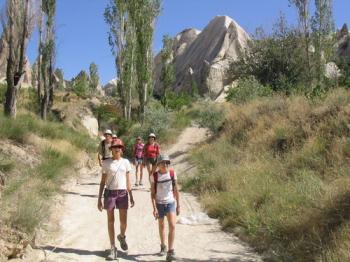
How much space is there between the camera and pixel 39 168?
1424 centimetres

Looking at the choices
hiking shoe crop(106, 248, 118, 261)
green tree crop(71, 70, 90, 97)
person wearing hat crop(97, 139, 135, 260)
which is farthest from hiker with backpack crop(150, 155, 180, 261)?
green tree crop(71, 70, 90, 97)

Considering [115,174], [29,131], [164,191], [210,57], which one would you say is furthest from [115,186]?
[210,57]

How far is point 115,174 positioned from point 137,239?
1843 millimetres

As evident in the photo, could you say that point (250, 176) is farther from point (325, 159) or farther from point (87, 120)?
point (87, 120)

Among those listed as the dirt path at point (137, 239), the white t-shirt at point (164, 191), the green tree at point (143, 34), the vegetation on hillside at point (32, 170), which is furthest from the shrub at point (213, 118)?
the white t-shirt at point (164, 191)

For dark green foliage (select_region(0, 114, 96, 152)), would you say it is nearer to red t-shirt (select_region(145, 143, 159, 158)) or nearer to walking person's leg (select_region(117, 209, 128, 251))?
red t-shirt (select_region(145, 143, 159, 158))

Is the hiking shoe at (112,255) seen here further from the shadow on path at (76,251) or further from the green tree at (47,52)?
the green tree at (47,52)

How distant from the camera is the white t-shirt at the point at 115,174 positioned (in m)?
7.79

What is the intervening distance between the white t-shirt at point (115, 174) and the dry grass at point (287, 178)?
2.60 metres

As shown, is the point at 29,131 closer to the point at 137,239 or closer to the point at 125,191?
the point at 137,239

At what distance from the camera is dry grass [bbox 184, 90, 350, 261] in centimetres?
768

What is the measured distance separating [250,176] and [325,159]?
1.78 m

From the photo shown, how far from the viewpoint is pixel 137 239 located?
29.8 ft

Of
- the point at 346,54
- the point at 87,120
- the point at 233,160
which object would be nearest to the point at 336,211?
the point at 233,160
